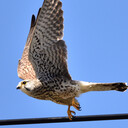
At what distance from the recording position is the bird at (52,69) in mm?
5359

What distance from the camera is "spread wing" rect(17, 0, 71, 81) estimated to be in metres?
5.61

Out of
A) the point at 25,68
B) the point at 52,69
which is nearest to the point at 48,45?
the point at 52,69

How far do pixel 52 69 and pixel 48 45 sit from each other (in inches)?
18.0

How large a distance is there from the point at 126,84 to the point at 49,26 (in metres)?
1.81

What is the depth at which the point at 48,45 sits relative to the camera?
5770 mm

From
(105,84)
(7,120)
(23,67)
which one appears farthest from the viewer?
(23,67)

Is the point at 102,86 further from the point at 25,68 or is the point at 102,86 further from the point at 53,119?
the point at 53,119

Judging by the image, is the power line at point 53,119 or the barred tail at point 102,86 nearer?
the power line at point 53,119

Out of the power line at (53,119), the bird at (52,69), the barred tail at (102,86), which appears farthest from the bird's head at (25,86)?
the power line at (53,119)

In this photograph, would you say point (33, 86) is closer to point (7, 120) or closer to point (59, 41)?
point (59, 41)

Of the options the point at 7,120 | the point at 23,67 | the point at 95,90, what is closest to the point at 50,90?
the point at 95,90

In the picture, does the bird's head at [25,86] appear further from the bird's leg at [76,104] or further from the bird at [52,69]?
the bird's leg at [76,104]

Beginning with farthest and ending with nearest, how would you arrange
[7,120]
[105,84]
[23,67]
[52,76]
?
[23,67]
[52,76]
[105,84]
[7,120]

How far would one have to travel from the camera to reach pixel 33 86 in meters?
5.34
